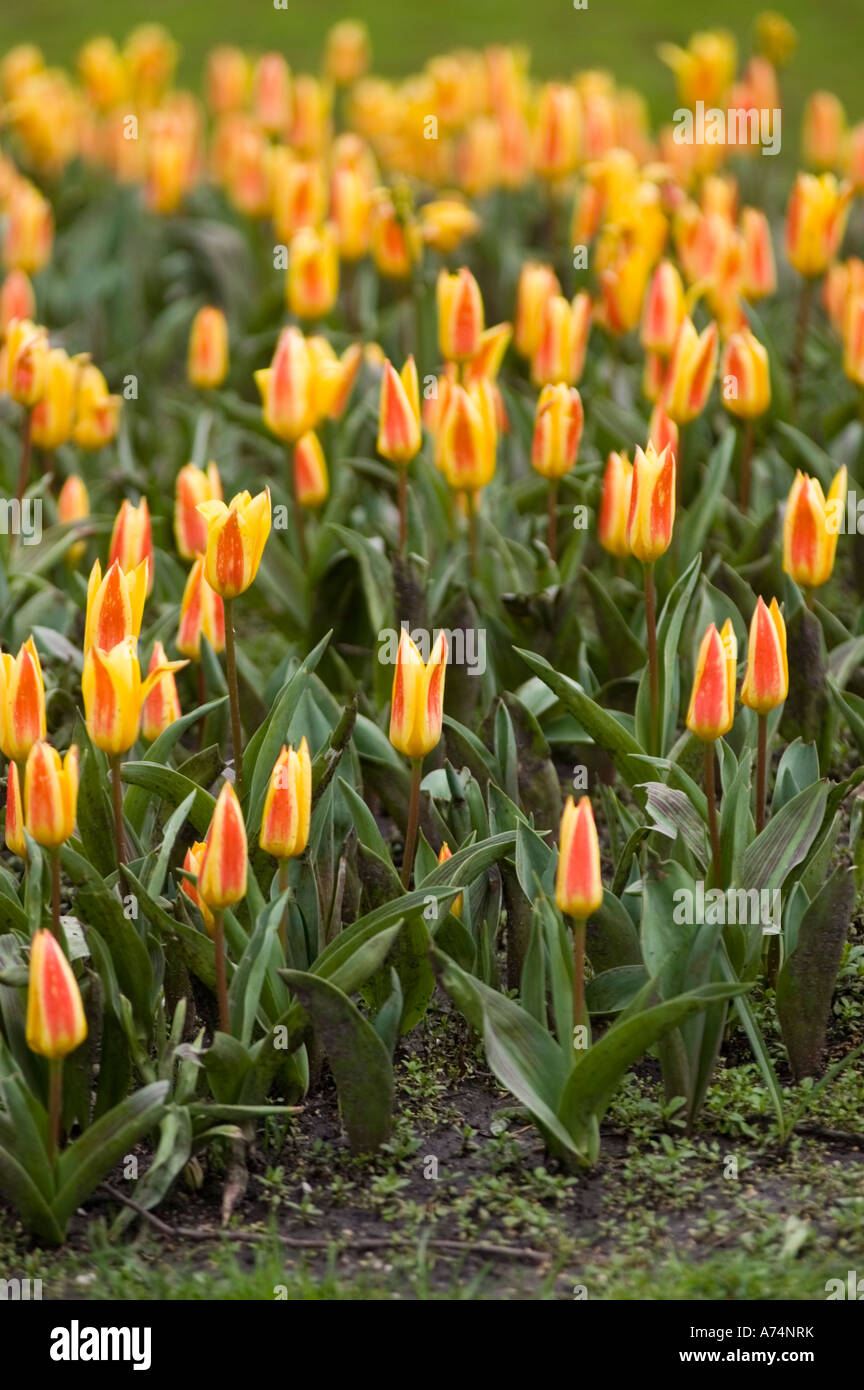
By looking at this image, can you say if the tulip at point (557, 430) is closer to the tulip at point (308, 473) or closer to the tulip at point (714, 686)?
the tulip at point (308, 473)

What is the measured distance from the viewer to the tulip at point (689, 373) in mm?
4895

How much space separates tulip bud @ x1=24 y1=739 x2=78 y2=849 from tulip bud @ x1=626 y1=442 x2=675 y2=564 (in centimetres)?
134

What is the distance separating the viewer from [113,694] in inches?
126

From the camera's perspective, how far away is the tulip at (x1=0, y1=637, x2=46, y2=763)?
3270 mm

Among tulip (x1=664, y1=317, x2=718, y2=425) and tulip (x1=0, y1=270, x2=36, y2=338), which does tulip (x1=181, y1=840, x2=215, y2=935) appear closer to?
tulip (x1=664, y1=317, x2=718, y2=425)

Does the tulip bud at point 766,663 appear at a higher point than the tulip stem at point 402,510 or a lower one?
lower

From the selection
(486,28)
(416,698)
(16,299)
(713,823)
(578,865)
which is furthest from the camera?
(486,28)

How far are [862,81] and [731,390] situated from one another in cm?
881

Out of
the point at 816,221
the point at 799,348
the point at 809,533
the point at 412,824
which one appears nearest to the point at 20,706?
the point at 412,824

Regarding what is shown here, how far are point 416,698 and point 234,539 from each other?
0.46 m

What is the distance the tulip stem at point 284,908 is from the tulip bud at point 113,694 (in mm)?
379

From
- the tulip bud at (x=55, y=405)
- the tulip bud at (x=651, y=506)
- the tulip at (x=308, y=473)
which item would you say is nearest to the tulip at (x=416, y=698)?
the tulip bud at (x=651, y=506)

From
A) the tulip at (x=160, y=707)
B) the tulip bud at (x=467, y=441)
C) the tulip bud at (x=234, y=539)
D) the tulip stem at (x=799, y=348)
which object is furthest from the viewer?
the tulip stem at (x=799, y=348)

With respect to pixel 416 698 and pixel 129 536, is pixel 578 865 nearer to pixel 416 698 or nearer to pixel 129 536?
pixel 416 698
